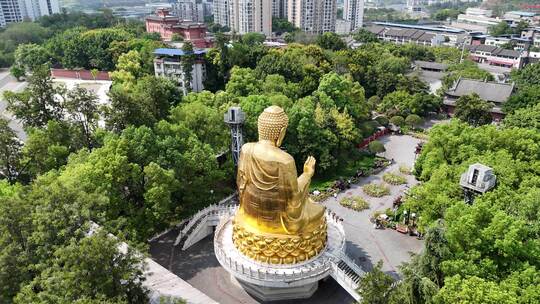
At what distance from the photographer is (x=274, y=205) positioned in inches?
733

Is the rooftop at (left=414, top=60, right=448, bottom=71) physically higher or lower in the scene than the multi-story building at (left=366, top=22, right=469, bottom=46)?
lower

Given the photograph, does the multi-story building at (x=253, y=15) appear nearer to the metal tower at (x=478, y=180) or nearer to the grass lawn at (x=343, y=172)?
the grass lawn at (x=343, y=172)

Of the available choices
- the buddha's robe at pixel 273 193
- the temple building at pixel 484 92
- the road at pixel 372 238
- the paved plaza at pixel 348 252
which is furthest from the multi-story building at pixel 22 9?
the buddha's robe at pixel 273 193

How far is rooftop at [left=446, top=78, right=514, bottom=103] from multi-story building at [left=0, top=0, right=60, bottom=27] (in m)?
100

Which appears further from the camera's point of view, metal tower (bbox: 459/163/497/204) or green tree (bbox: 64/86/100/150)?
green tree (bbox: 64/86/100/150)

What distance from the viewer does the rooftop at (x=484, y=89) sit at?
147ft

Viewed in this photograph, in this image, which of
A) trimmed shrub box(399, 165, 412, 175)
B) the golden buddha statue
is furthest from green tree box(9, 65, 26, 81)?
trimmed shrub box(399, 165, 412, 175)

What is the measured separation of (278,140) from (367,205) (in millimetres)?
12199

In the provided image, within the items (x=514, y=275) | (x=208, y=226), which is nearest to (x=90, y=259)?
(x=208, y=226)

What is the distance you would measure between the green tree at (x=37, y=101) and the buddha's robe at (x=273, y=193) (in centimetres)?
1587

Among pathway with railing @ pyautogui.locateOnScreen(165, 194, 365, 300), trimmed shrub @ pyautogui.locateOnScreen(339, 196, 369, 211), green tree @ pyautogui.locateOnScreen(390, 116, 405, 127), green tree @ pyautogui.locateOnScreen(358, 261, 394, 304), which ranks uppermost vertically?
green tree @ pyautogui.locateOnScreen(358, 261, 394, 304)

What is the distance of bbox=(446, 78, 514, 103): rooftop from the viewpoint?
44812 millimetres

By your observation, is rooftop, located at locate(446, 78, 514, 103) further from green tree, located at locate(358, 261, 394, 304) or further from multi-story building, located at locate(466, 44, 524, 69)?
green tree, located at locate(358, 261, 394, 304)

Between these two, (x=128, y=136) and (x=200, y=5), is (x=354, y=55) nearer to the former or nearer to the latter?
(x=128, y=136)
